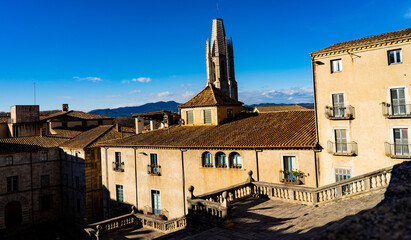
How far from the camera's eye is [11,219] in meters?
42.8

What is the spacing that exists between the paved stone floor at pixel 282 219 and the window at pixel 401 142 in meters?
7.32

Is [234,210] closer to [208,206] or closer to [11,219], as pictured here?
[208,206]

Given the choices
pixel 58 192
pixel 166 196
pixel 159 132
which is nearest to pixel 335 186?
pixel 166 196

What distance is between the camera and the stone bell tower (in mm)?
134375

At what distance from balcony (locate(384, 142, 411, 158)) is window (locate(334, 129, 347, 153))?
2.78 meters

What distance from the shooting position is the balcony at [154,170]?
3073cm

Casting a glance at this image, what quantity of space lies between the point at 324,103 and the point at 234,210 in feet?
42.3

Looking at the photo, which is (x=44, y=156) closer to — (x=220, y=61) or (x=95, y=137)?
(x=95, y=137)

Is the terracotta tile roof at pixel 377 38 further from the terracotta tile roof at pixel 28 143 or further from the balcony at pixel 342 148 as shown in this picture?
the terracotta tile roof at pixel 28 143

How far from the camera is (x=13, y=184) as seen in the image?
42812 mm

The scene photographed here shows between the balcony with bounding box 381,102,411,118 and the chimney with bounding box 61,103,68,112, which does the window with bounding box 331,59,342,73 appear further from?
the chimney with bounding box 61,103,68,112

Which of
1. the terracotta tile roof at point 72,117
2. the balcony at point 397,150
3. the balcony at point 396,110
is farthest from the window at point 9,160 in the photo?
the balcony at point 396,110

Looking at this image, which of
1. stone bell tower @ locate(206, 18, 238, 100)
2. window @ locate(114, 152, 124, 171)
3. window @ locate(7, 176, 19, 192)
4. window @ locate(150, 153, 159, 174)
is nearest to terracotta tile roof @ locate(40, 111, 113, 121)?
window @ locate(7, 176, 19, 192)

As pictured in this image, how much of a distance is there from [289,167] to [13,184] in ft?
126
